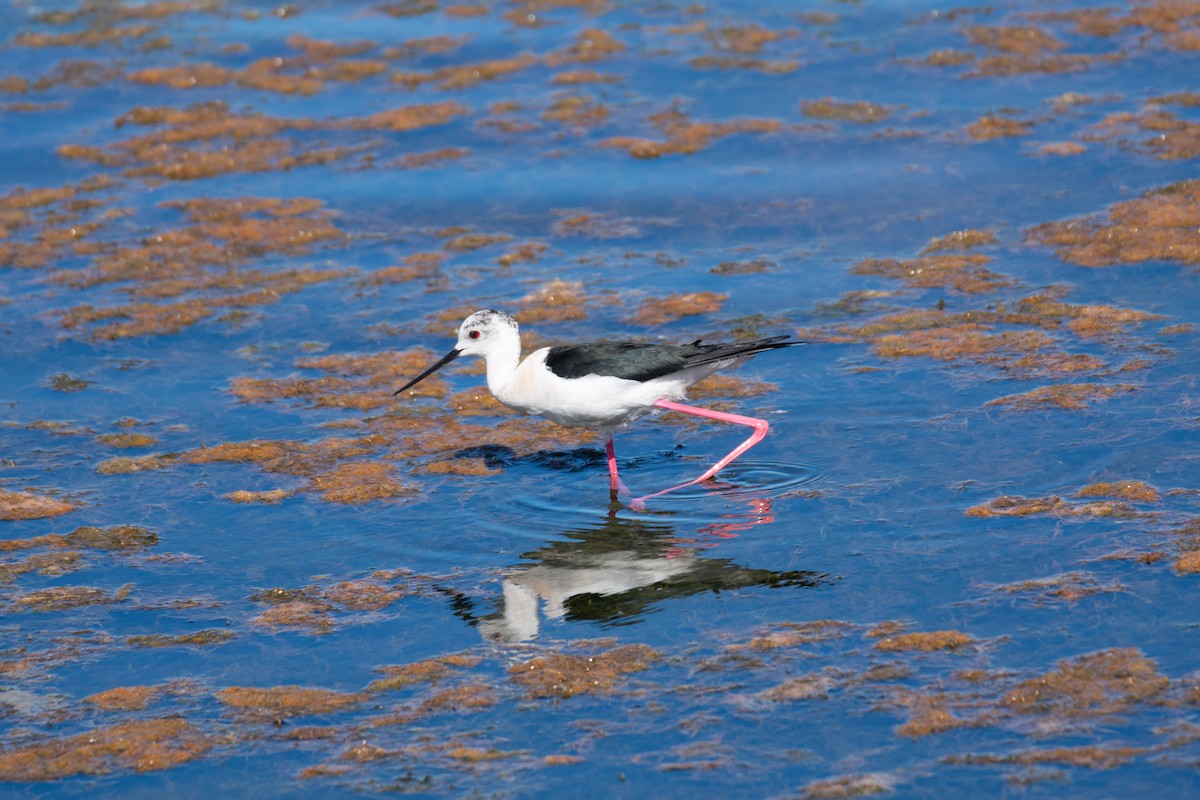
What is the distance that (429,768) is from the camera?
5.10m

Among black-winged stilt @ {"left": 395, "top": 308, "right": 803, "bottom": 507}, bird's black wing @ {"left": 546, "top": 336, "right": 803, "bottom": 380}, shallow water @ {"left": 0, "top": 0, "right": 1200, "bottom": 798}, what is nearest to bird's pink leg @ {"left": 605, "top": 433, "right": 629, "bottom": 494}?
black-winged stilt @ {"left": 395, "top": 308, "right": 803, "bottom": 507}

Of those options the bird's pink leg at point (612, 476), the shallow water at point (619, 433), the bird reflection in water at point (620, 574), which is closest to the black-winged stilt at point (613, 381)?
the bird's pink leg at point (612, 476)

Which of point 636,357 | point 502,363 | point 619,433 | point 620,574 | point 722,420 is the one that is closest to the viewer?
point 620,574

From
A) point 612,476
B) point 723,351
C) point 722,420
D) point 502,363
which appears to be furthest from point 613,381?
point 722,420

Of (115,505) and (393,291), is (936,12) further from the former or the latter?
(115,505)

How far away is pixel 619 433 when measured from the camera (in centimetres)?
862

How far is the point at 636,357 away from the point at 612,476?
25.8 inches

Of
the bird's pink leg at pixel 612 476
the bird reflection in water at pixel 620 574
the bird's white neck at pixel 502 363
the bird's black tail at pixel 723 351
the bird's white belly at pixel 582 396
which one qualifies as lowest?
the bird reflection in water at pixel 620 574

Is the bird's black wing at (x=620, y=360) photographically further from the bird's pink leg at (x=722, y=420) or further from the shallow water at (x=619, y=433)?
the shallow water at (x=619, y=433)

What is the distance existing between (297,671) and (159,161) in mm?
8946

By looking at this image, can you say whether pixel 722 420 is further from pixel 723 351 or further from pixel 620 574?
pixel 620 574

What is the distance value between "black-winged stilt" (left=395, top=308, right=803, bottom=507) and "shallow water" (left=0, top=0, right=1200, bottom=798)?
0.96 feet

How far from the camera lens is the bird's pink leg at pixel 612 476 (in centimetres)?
766

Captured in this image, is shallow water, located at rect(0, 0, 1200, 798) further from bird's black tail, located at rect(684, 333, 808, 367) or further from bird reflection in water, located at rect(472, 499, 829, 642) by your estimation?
bird's black tail, located at rect(684, 333, 808, 367)
